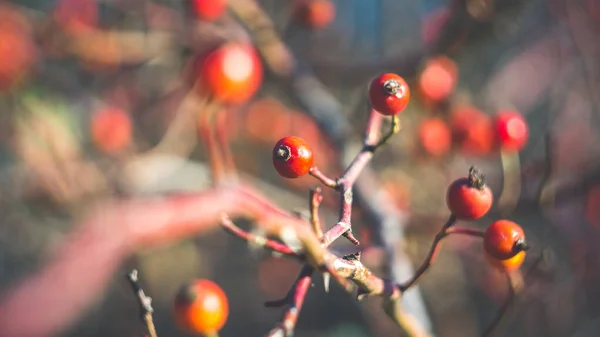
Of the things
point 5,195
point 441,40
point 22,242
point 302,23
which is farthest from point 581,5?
point 22,242

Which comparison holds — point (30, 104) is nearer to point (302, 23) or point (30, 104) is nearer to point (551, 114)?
point (302, 23)

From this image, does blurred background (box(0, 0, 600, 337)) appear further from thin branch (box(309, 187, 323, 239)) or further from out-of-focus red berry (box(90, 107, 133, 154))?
thin branch (box(309, 187, 323, 239))

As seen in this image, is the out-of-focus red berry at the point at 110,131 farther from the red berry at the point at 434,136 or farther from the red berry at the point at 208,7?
the red berry at the point at 434,136

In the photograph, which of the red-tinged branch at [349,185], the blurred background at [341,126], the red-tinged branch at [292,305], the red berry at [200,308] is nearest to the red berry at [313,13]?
the blurred background at [341,126]

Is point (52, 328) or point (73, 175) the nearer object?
point (52, 328)

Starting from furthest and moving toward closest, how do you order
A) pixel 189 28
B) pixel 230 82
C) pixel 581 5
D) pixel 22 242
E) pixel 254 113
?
1. pixel 22 242
2. pixel 254 113
3. pixel 581 5
4. pixel 189 28
5. pixel 230 82

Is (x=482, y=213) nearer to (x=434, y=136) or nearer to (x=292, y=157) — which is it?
(x=292, y=157)

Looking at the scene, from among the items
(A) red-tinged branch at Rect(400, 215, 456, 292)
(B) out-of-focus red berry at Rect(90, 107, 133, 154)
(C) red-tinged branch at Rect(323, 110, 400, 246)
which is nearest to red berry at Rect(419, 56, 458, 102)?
(C) red-tinged branch at Rect(323, 110, 400, 246)

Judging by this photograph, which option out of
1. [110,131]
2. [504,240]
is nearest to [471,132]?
[504,240]

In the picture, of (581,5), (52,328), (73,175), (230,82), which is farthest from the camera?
(73,175)
